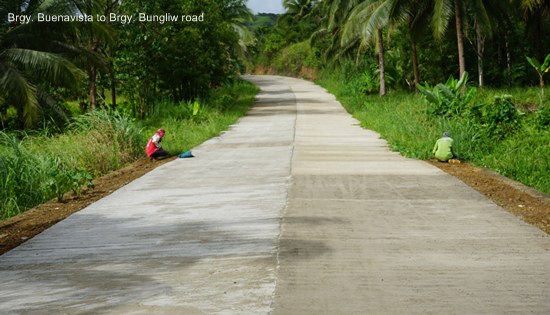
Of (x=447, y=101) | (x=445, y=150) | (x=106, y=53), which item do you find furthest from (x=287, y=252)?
(x=106, y=53)

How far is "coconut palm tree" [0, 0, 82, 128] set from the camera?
68.4 ft

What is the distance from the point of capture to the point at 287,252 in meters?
6.22

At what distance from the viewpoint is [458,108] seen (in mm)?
17672

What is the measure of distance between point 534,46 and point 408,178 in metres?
25.0

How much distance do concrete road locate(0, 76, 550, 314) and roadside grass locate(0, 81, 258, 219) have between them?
137 cm

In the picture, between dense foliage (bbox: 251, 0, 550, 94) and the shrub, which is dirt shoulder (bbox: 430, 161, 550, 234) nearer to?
the shrub

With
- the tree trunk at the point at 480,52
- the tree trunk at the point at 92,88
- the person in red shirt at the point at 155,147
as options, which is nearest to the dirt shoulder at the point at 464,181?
the person in red shirt at the point at 155,147

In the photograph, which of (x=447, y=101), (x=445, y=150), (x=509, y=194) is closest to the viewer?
(x=509, y=194)

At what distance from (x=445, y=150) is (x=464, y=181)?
241 centimetres

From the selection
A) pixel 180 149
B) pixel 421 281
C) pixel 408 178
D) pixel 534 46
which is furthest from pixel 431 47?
pixel 421 281

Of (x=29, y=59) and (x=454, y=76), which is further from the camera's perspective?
(x=454, y=76)

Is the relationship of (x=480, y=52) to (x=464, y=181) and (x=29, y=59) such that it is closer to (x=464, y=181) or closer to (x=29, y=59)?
(x=29, y=59)

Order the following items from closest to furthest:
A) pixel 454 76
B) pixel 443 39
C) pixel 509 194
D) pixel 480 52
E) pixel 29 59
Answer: pixel 509 194
pixel 29 59
pixel 480 52
pixel 443 39
pixel 454 76

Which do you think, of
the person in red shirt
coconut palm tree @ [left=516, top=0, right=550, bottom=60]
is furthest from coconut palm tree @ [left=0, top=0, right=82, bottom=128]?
coconut palm tree @ [left=516, top=0, right=550, bottom=60]
